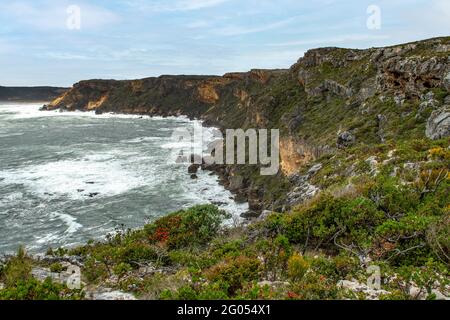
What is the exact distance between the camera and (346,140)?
84.6ft

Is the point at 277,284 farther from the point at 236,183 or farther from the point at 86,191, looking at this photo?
the point at 86,191

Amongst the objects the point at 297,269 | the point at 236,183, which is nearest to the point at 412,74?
the point at 236,183

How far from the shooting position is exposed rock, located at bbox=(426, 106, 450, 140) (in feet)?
55.2

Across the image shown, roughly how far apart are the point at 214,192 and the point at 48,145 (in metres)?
40.9

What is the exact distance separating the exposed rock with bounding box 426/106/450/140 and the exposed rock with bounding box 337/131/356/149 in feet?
22.1

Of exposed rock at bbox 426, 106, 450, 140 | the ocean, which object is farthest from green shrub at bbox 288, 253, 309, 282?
the ocean

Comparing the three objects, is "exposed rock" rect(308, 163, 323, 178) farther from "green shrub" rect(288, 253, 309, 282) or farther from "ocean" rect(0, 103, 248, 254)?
"green shrub" rect(288, 253, 309, 282)

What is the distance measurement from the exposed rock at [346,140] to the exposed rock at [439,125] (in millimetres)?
6746

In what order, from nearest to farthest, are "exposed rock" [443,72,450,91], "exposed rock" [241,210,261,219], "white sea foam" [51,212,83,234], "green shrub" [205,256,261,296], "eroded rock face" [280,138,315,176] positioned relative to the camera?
1. "green shrub" [205,256,261,296]
2. "exposed rock" [443,72,450,91]
3. "white sea foam" [51,212,83,234]
4. "exposed rock" [241,210,261,219]
5. "eroded rock face" [280,138,315,176]

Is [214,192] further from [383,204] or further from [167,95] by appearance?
[167,95]

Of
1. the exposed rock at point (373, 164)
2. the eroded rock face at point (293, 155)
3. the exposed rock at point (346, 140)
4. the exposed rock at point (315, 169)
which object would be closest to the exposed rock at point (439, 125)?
the exposed rock at point (373, 164)

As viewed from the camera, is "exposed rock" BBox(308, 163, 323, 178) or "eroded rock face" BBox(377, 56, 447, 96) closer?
"exposed rock" BBox(308, 163, 323, 178)

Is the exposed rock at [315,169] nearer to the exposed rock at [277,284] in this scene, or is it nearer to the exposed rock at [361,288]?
the exposed rock at [361,288]
